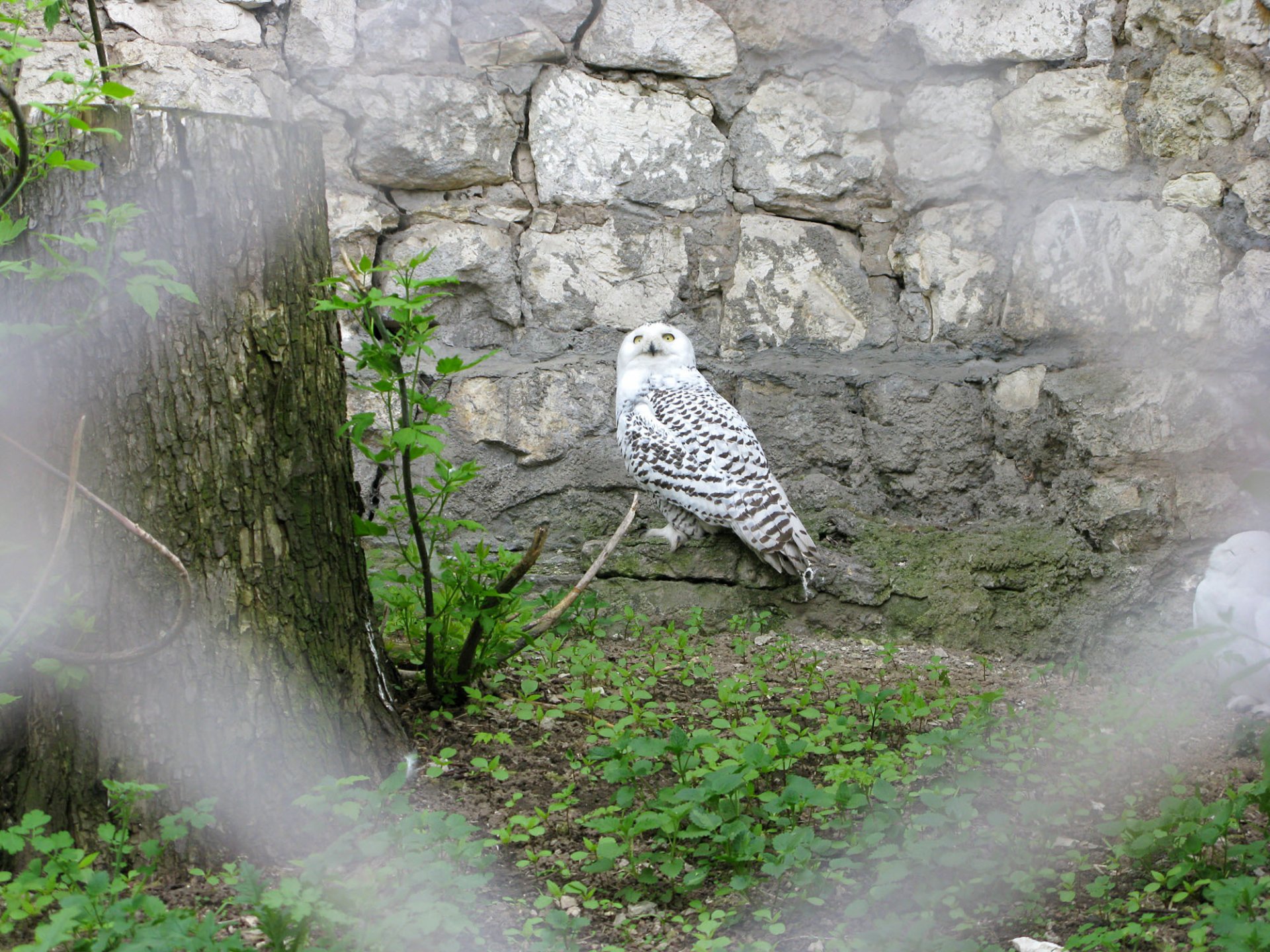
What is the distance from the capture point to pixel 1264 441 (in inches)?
146

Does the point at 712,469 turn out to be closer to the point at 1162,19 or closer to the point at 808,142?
the point at 808,142

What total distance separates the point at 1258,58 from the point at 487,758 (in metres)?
3.54

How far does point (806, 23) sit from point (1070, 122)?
104 cm

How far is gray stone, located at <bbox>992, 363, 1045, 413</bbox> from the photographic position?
401 centimetres

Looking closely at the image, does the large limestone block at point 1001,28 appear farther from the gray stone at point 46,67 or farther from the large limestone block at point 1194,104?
the gray stone at point 46,67

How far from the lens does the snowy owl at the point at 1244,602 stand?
2.53 meters

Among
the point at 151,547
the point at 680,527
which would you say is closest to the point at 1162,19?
the point at 680,527

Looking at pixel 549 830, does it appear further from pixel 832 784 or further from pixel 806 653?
pixel 806 653

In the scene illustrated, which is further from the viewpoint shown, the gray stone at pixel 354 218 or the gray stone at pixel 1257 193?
the gray stone at pixel 354 218

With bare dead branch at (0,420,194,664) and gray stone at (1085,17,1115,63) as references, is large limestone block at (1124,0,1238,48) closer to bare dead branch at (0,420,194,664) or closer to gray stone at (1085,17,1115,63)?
gray stone at (1085,17,1115,63)

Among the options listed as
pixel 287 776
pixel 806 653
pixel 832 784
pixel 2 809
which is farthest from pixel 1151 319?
pixel 2 809

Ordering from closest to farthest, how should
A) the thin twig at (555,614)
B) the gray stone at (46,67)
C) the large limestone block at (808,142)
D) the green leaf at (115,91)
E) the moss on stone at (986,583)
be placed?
the green leaf at (115,91), the thin twig at (555,614), the gray stone at (46,67), the moss on stone at (986,583), the large limestone block at (808,142)

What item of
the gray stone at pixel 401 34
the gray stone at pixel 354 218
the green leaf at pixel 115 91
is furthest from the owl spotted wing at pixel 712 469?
the green leaf at pixel 115 91

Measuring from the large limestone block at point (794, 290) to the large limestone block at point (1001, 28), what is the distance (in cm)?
80
